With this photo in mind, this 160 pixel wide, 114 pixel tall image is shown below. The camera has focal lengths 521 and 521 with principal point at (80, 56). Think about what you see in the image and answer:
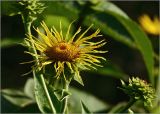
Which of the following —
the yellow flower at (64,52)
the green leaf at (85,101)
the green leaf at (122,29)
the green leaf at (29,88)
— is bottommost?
the green leaf at (85,101)

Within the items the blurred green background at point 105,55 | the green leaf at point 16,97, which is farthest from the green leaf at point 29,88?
the blurred green background at point 105,55

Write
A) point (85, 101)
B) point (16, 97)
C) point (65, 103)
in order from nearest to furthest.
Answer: point (65, 103), point (16, 97), point (85, 101)

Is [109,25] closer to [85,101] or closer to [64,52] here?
[85,101]

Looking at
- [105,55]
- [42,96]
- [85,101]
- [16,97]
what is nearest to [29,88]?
[16,97]

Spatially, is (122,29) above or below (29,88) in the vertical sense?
above

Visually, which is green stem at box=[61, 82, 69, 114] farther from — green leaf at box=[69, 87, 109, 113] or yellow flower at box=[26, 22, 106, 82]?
green leaf at box=[69, 87, 109, 113]

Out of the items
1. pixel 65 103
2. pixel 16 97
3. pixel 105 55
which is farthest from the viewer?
pixel 105 55

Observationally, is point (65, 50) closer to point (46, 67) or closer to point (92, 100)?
point (46, 67)

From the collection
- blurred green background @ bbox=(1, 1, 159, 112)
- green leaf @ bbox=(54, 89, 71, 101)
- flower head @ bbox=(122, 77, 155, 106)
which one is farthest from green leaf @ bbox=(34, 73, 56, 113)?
blurred green background @ bbox=(1, 1, 159, 112)

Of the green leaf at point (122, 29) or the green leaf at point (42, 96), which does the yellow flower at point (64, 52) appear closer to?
the green leaf at point (42, 96)
